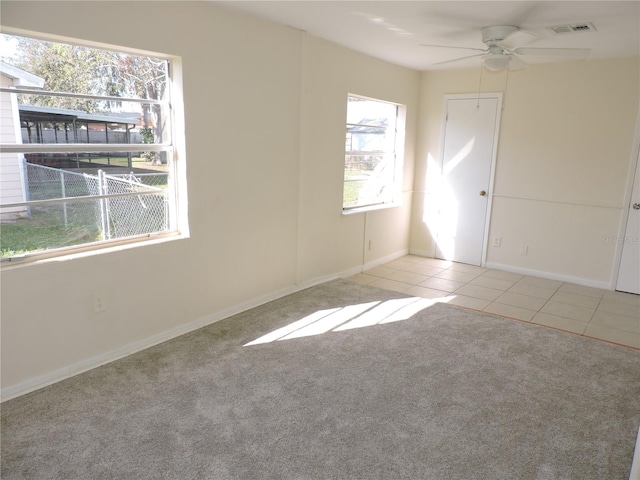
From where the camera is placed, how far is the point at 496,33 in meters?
3.40

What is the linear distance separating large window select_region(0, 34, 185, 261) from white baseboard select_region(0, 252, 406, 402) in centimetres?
71

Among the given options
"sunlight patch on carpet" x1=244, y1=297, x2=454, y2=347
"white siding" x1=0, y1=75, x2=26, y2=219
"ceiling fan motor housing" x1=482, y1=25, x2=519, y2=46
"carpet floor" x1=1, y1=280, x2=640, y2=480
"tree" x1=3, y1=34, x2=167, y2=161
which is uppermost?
"ceiling fan motor housing" x1=482, y1=25, x2=519, y2=46

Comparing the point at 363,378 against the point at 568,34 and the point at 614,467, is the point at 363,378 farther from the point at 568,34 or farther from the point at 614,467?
the point at 568,34

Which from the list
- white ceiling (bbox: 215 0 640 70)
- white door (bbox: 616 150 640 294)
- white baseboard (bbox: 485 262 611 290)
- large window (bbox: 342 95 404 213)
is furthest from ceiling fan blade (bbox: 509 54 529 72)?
white baseboard (bbox: 485 262 611 290)

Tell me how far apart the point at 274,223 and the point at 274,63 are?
4.43 feet

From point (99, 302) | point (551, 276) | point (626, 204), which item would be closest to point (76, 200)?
point (99, 302)

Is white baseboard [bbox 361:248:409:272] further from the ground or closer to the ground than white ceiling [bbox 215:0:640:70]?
closer to the ground

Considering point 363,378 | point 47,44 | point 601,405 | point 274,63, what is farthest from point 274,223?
point 601,405

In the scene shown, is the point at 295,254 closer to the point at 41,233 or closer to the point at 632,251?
the point at 41,233

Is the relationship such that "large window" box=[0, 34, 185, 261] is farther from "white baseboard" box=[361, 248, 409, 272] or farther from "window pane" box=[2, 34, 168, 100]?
"white baseboard" box=[361, 248, 409, 272]

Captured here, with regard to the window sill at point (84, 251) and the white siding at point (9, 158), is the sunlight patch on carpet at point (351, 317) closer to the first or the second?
the window sill at point (84, 251)

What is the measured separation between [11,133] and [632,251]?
542 centimetres

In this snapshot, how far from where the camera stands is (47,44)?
7.98ft

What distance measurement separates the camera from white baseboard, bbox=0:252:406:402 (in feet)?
8.11
